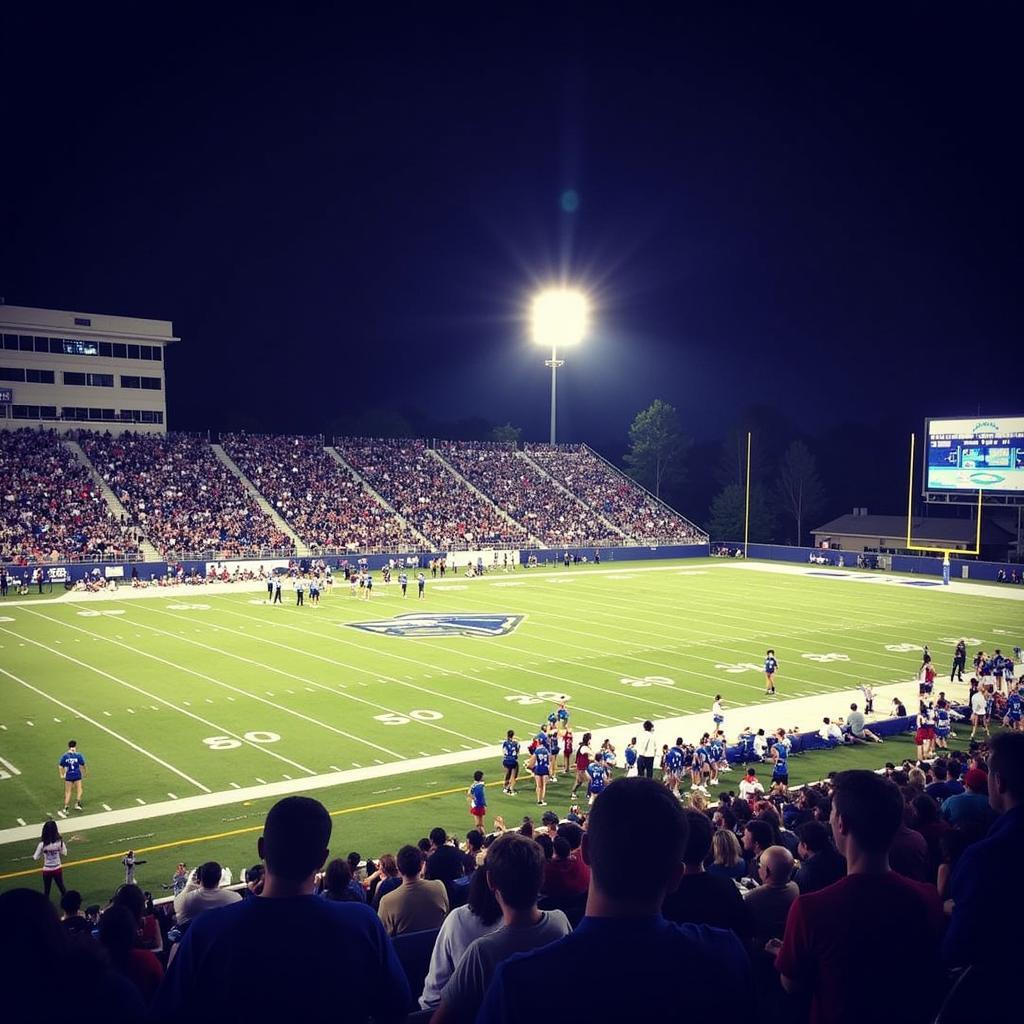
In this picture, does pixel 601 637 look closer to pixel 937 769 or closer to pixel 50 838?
pixel 937 769

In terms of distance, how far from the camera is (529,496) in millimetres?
67188

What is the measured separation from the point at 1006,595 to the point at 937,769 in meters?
38.1

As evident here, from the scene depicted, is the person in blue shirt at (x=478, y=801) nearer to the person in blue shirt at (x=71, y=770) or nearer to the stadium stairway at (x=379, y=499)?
the person in blue shirt at (x=71, y=770)

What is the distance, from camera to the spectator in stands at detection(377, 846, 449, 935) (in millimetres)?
6102

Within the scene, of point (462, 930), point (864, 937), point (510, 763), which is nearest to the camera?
point (864, 937)

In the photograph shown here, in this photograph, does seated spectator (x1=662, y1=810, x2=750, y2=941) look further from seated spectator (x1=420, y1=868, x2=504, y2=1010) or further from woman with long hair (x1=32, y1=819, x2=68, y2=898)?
woman with long hair (x1=32, y1=819, x2=68, y2=898)

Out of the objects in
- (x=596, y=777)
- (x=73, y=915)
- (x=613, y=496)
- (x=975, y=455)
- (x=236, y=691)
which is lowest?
(x=236, y=691)

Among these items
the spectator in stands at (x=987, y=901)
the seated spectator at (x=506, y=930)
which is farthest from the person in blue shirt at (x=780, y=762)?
the seated spectator at (x=506, y=930)

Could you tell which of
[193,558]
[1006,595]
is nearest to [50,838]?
[193,558]

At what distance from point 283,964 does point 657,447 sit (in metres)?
91.3

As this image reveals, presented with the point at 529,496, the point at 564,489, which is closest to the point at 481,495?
the point at 529,496

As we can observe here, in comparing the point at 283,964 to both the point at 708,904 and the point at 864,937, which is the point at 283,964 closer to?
the point at 708,904

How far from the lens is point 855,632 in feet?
111

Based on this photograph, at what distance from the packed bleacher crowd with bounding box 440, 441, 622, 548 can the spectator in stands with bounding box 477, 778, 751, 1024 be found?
5877 centimetres
